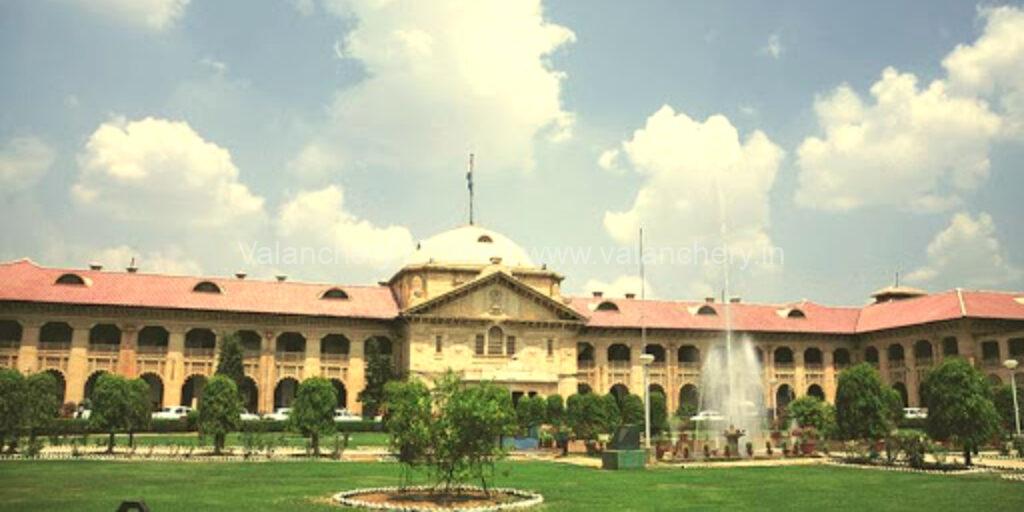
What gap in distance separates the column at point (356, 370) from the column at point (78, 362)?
16.7 meters

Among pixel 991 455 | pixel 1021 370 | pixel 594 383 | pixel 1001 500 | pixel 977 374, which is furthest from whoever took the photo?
pixel 594 383

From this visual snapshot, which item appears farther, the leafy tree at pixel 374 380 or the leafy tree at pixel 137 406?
the leafy tree at pixel 374 380

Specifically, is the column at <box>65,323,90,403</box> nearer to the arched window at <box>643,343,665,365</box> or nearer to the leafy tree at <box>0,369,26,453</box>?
the leafy tree at <box>0,369,26,453</box>

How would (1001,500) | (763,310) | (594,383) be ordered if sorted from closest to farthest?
(1001,500)
(594,383)
(763,310)

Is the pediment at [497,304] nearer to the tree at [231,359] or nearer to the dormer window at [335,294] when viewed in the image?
the dormer window at [335,294]

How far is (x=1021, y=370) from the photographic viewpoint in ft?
188

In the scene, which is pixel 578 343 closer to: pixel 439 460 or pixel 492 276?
pixel 492 276

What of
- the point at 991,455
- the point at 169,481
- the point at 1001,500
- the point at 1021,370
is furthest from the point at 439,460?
the point at 1021,370

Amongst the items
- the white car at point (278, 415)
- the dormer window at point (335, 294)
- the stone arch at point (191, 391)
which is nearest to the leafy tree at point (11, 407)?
the white car at point (278, 415)

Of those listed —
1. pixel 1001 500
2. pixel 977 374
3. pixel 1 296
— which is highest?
pixel 1 296

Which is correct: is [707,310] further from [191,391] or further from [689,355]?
[191,391]

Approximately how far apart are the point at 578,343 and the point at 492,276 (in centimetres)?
996

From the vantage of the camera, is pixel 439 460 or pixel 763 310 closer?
pixel 439 460

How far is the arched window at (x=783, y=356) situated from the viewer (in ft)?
227
